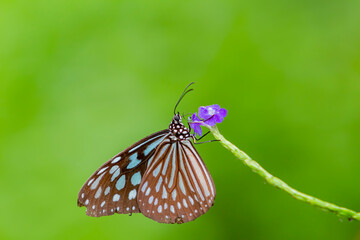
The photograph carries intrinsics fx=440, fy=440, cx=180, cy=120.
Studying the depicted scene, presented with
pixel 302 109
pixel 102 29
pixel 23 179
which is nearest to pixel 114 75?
pixel 102 29

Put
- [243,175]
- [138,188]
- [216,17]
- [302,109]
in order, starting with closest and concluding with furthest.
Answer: [138,188]
[243,175]
[302,109]
[216,17]

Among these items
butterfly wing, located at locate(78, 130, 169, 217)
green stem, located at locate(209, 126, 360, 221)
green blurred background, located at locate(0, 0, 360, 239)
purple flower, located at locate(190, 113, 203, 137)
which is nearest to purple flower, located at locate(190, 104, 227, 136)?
purple flower, located at locate(190, 113, 203, 137)

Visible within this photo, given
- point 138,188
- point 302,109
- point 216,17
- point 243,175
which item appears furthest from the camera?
point 216,17

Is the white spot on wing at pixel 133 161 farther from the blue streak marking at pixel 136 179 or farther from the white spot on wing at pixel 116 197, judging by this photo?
the white spot on wing at pixel 116 197

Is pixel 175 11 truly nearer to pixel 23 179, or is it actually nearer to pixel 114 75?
pixel 114 75

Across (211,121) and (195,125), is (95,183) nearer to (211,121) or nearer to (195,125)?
(195,125)

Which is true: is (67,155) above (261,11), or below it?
below

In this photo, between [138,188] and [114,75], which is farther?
[114,75]

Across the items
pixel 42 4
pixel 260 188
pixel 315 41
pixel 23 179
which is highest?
pixel 42 4
